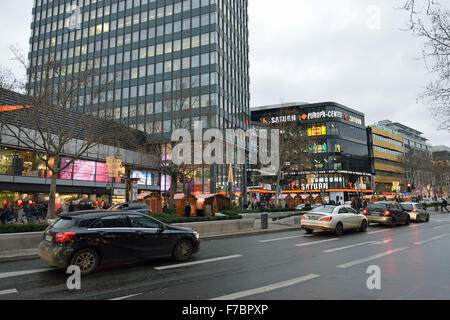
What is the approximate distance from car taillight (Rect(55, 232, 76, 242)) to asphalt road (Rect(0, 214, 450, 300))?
0.84 metres

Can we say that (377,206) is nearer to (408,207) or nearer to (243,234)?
(408,207)

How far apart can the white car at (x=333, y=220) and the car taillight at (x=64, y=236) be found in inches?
434

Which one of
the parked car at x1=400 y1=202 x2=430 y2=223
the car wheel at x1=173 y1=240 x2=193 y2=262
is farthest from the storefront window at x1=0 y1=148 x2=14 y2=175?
the parked car at x1=400 y1=202 x2=430 y2=223

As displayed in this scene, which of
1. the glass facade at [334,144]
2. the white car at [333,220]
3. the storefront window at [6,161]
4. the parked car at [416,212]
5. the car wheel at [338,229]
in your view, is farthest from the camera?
the glass facade at [334,144]

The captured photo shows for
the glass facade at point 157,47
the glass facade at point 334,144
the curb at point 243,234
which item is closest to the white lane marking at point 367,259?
the curb at point 243,234

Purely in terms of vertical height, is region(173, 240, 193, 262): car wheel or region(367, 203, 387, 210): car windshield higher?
region(367, 203, 387, 210): car windshield

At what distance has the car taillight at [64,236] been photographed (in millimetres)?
6828

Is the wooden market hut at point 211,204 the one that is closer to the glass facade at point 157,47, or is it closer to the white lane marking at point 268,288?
the white lane marking at point 268,288

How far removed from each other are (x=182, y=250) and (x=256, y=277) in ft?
9.19

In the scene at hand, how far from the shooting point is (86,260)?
7043 mm

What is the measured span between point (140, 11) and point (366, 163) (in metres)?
70.5

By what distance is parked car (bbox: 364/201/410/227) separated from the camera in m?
18.7

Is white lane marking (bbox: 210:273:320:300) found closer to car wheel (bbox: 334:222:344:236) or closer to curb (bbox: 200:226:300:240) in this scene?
curb (bbox: 200:226:300:240)

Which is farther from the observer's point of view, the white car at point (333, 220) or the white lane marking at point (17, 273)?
the white car at point (333, 220)
